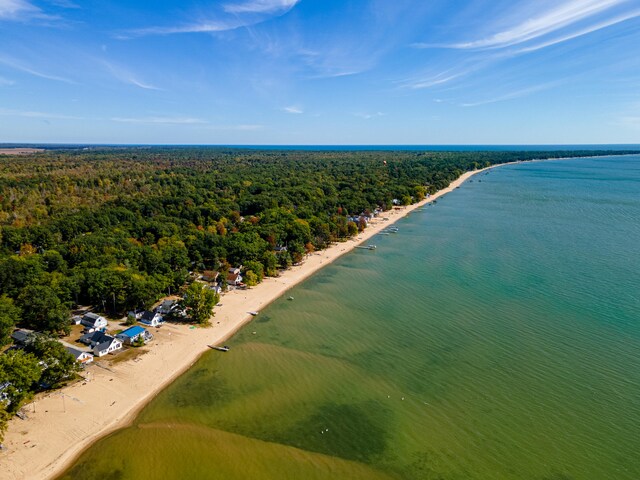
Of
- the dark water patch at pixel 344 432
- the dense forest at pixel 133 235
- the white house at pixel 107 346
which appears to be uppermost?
the dense forest at pixel 133 235

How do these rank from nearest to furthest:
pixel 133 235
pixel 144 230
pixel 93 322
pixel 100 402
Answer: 1. pixel 100 402
2. pixel 93 322
3. pixel 133 235
4. pixel 144 230

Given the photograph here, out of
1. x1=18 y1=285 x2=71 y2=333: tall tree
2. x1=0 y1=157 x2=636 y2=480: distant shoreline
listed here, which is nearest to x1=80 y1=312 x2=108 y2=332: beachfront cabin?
x1=18 y1=285 x2=71 y2=333: tall tree

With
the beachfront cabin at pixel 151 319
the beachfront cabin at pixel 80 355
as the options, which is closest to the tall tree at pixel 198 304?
the beachfront cabin at pixel 151 319

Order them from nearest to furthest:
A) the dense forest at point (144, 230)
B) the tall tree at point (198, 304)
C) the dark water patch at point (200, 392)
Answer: the dark water patch at point (200, 392), the tall tree at point (198, 304), the dense forest at point (144, 230)

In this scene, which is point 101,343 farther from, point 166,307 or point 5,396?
point 5,396

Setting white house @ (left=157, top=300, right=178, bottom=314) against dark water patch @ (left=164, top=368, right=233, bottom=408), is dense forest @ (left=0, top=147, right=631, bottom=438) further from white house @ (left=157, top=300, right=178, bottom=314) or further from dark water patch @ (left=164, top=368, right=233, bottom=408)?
dark water patch @ (left=164, top=368, right=233, bottom=408)

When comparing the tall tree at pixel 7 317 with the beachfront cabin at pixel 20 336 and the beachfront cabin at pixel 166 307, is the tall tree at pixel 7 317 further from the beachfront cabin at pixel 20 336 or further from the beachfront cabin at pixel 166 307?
the beachfront cabin at pixel 166 307

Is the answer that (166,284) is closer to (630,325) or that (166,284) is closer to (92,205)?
(630,325)

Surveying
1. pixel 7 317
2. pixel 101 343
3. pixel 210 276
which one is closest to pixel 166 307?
pixel 101 343
